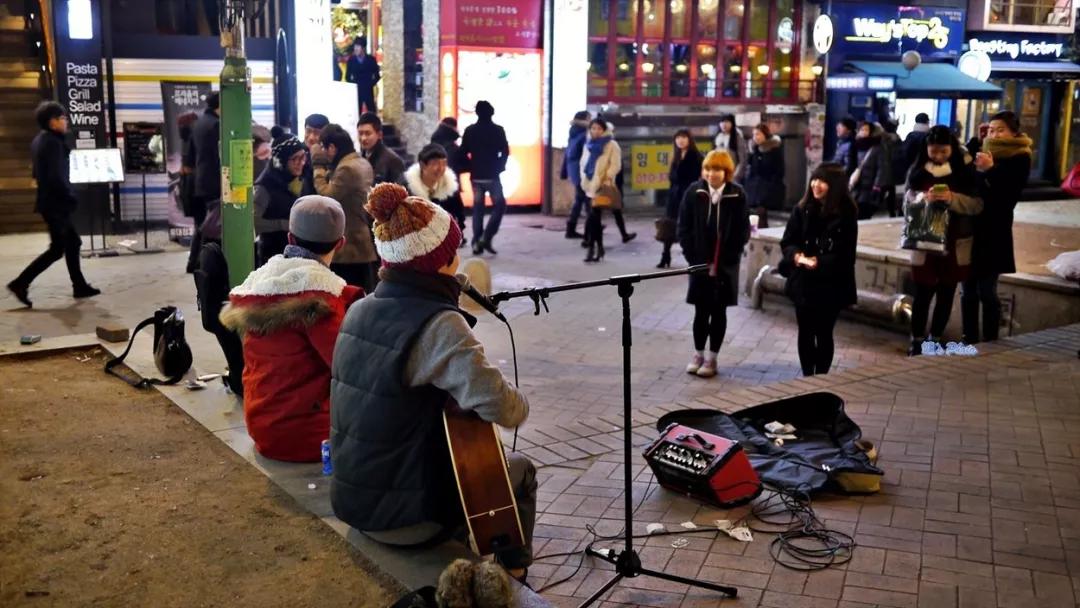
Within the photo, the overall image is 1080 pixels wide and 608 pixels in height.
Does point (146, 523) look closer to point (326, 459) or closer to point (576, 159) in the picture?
point (326, 459)

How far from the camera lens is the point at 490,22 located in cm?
1723

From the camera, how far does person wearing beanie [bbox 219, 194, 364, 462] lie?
4.89m

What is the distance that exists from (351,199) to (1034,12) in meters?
24.4

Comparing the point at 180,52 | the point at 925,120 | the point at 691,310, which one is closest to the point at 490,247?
the point at 691,310

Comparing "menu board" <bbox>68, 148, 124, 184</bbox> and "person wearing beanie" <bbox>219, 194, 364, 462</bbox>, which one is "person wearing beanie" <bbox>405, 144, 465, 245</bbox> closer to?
"menu board" <bbox>68, 148, 124, 184</bbox>

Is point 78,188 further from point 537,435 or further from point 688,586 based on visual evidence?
point 688,586

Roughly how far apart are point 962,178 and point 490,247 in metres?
6.64

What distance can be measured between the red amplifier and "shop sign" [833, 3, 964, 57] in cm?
2041

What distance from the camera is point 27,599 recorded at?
3.82m

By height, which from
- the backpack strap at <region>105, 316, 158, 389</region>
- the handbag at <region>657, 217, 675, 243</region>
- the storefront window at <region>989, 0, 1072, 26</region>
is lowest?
the backpack strap at <region>105, 316, 158, 389</region>

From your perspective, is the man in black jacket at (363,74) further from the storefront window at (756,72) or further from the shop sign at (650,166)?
the storefront window at (756,72)

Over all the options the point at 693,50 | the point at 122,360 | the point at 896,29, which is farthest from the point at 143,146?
the point at 896,29

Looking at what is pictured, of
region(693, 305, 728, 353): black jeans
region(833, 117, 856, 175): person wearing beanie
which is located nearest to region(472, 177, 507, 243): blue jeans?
region(833, 117, 856, 175): person wearing beanie

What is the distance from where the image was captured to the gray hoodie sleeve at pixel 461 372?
360 centimetres
